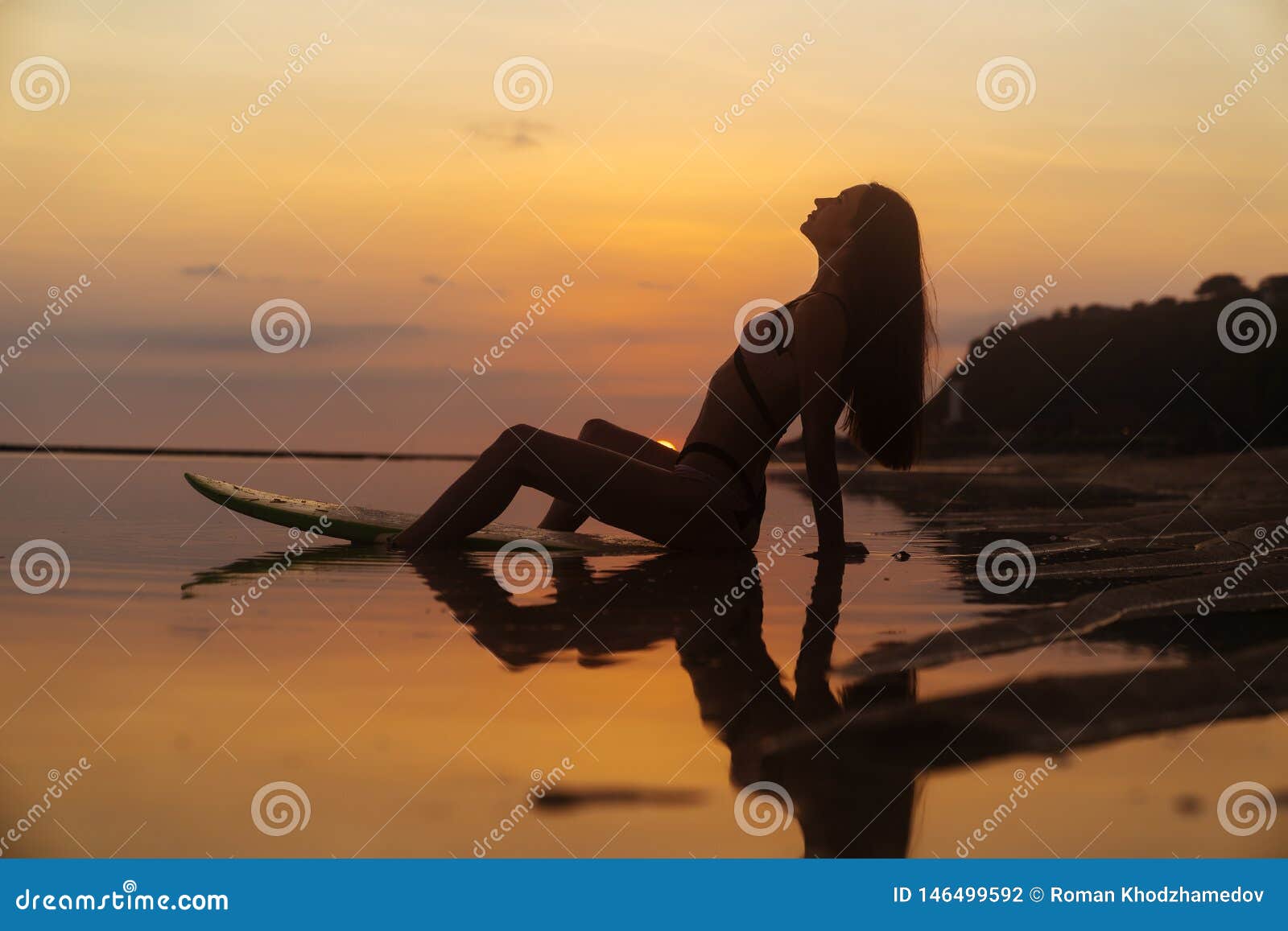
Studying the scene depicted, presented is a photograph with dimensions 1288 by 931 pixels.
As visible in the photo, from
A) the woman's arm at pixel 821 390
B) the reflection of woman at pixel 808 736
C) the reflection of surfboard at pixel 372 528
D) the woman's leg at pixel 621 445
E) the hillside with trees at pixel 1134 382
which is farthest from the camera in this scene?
the hillside with trees at pixel 1134 382

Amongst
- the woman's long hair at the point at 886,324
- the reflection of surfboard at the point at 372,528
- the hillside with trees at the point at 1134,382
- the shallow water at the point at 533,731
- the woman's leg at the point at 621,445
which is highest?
the hillside with trees at the point at 1134,382

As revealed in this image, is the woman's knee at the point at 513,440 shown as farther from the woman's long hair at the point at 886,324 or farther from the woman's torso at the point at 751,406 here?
the woman's long hair at the point at 886,324

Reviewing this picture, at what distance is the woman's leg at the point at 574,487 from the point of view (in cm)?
518

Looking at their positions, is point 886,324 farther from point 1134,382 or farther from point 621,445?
point 1134,382

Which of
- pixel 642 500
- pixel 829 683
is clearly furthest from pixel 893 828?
pixel 642 500

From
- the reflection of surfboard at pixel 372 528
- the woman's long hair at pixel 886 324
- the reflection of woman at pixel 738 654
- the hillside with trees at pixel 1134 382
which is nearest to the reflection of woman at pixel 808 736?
the reflection of woman at pixel 738 654

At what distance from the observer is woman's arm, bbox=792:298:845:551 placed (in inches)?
201

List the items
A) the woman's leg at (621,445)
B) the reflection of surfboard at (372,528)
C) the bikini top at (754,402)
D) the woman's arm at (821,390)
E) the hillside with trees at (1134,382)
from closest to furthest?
1. the woman's arm at (821,390)
2. the bikini top at (754,402)
3. the woman's leg at (621,445)
4. the reflection of surfboard at (372,528)
5. the hillside with trees at (1134,382)

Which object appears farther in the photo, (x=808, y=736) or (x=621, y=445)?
(x=621, y=445)

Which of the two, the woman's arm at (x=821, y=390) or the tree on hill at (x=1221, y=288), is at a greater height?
the tree on hill at (x=1221, y=288)

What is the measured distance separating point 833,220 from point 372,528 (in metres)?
2.72

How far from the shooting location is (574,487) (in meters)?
5.26

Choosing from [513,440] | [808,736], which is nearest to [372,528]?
[513,440]

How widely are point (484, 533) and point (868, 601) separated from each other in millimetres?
2143
